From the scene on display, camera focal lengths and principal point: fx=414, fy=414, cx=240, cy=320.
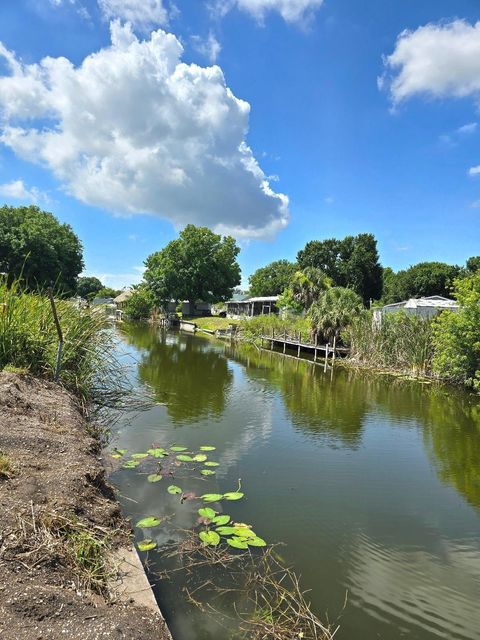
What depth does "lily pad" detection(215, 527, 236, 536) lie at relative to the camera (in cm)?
512

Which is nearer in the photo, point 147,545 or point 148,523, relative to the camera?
point 147,545

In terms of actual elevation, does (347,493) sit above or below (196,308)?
below

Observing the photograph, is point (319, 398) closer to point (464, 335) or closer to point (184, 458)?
point (464, 335)

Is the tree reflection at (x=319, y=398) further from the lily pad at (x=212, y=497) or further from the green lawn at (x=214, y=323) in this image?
the green lawn at (x=214, y=323)

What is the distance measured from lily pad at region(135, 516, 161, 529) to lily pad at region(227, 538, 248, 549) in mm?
1002

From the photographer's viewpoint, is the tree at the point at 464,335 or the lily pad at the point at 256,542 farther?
the tree at the point at 464,335

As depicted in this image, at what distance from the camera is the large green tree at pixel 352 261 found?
52969mm

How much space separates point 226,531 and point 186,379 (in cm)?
1165

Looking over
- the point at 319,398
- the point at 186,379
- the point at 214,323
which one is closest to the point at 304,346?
the point at 186,379

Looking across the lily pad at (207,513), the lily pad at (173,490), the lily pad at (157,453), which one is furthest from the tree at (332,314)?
the lily pad at (207,513)

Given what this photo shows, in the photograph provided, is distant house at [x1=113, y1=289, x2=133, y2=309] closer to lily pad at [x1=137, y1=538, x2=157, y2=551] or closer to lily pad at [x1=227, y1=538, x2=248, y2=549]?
lily pad at [x1=137, y1=538, x2=157, y2=551]

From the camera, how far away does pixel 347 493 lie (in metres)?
6.91

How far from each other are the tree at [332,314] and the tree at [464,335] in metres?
8.71

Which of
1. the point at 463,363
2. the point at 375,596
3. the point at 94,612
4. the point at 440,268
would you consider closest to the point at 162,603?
the point at 94,612
